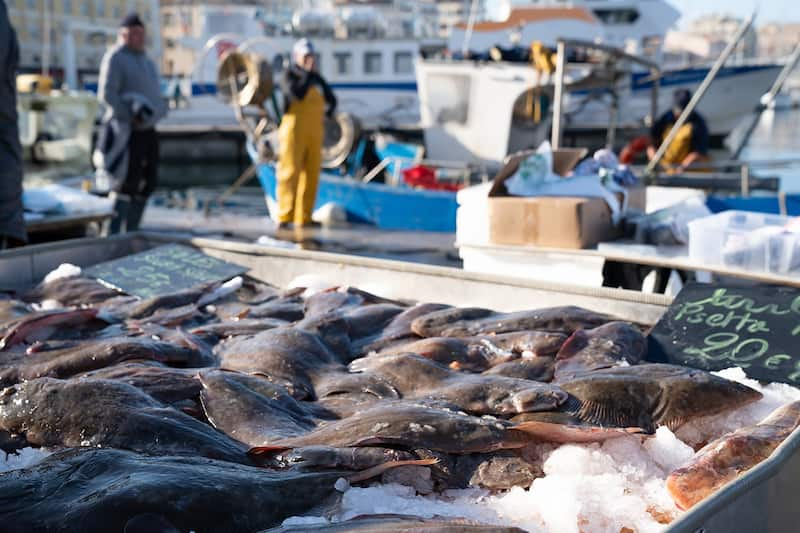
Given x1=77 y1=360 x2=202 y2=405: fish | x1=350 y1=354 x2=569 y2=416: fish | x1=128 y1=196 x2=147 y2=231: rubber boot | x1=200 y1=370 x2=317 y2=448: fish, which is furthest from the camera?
x1=128 y1=196 x2=147 y2=231: rubber boot

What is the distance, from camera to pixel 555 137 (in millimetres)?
8648

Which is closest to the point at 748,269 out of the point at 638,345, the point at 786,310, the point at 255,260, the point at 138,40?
the point at 786,310

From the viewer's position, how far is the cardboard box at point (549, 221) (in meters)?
5.17

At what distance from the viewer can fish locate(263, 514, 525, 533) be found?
1889 millimetres

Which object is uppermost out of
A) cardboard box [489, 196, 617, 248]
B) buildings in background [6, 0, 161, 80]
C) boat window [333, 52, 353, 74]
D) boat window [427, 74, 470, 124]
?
buildings in background [6, 0, 161, 80]

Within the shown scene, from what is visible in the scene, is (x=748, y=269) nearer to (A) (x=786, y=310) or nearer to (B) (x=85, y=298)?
(A) (x=786, y=310)

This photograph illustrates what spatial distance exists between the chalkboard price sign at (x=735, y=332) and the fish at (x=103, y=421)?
1.80 m

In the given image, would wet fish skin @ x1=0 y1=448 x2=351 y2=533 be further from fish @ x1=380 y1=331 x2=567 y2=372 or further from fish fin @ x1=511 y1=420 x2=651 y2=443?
fish @ x1=380 y1=331 x2=567 y2=372

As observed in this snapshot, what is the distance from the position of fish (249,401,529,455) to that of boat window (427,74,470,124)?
13897 millimetres

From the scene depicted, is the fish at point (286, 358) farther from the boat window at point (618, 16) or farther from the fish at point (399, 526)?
the boat window at point (618, 16)

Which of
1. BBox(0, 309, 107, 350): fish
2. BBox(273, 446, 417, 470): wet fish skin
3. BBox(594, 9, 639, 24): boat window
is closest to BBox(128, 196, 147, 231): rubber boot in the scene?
BBox(0, 309, 107, 350): fish

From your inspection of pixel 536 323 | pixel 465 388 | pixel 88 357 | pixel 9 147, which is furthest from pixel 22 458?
pixel 9 147

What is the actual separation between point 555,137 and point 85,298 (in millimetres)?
5544

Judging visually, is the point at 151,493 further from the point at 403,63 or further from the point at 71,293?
the point at 403,63
